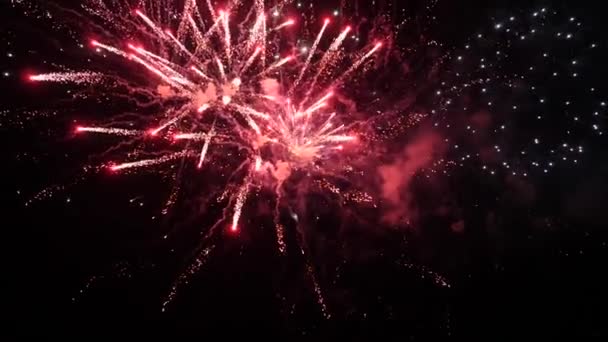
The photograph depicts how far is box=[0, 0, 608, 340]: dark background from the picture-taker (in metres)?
7.45

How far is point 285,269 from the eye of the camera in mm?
8219

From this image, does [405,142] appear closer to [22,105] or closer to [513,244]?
[513,244]

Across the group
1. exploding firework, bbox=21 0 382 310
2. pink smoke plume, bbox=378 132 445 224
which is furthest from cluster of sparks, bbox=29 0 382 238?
pink smoke plume, bbox=378 132 445 224

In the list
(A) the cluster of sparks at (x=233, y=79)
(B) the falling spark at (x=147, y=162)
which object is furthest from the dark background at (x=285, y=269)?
(A) the cluster of sparks at (x=233, y=79)

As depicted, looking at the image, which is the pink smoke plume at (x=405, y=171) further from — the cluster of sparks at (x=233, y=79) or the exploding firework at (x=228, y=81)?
the cluster of sparks at (x=233, y=79)

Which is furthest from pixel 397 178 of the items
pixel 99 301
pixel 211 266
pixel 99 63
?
pixel 99 301

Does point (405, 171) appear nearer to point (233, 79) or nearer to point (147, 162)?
point (233, 79)

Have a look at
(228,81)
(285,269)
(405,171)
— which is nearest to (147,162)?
(228,81)

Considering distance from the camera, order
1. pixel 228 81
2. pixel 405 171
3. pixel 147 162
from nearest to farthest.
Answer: pixel 228 81
pixel 147 162
pixel 405 171

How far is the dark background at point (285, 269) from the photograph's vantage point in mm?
7445

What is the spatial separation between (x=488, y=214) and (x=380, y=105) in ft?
9.68

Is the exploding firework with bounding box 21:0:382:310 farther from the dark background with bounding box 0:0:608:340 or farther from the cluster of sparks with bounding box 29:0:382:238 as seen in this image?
the dark background with bounding box 0:0:608:340

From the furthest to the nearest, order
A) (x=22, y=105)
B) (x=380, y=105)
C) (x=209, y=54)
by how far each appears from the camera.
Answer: (x=380, y=105), (x=22, y=105), (x=209, y=54)

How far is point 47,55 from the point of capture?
21.1ft
